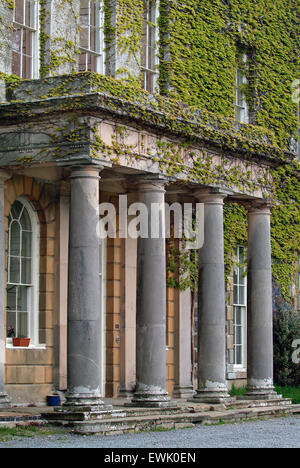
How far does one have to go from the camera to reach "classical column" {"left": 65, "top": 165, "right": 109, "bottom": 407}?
18594 mm

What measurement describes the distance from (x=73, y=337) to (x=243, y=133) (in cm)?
773

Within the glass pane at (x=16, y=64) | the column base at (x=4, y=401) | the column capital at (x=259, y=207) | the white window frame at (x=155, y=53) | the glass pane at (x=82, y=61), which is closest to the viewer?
the column base at (x=4, y=401)

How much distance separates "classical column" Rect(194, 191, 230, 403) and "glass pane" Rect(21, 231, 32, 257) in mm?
3911

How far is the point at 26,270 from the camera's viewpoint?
71.4 ft

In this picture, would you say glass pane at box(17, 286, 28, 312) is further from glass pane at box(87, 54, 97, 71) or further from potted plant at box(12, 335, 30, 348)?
glass pane at box(87, 54, 97, 71)

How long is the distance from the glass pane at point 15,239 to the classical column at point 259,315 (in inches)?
242

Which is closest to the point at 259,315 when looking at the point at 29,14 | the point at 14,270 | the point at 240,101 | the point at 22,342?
the point at 22,342

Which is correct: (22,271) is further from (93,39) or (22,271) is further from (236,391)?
(236,391)

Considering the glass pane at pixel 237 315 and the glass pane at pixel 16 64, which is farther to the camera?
the glass pane at pixel 237 315

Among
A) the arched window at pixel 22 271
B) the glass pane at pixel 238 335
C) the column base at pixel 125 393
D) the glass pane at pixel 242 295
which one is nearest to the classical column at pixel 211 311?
the column base at pixel 125 393

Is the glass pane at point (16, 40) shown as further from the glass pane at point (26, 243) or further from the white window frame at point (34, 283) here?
the glass pane at point (26, 243)

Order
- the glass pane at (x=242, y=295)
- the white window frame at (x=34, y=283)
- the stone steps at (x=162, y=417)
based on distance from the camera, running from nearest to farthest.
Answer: the stone steps at (x=162, y=417) → the white window frame at (x=34, y=283) → the glass pane at (x=242, y=295)

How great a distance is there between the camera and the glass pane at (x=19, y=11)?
20.7m
